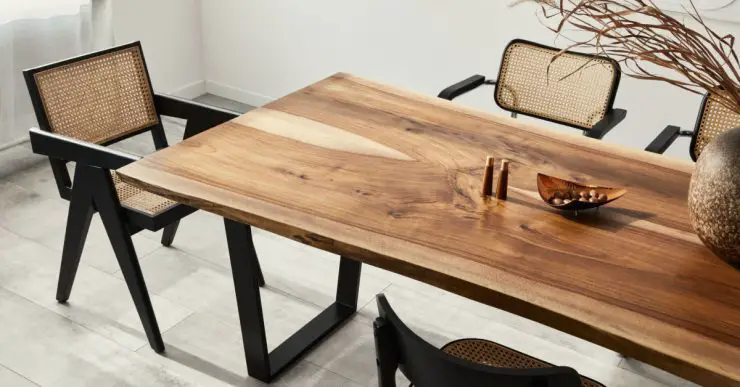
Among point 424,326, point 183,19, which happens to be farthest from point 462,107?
point 183,19

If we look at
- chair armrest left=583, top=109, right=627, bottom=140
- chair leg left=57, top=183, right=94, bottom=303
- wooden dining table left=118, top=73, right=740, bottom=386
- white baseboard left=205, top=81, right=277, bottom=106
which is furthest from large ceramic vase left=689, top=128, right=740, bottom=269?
white baseboard left=205, top=81, right=277, bottom=106

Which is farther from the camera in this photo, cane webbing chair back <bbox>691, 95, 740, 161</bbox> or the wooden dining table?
cane webbing chair back <bbox>691, 95, 740, 161</bbox>

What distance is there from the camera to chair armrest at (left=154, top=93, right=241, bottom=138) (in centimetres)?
269

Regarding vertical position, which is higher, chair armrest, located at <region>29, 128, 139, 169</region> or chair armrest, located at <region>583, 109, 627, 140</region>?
chair armrest, located at <region>583, 109, 627, 140</region>

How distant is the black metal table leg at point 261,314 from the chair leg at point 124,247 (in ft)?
1.07

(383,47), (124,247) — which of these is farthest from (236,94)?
(124,247)

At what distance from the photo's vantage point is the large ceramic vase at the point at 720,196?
5.44 feet

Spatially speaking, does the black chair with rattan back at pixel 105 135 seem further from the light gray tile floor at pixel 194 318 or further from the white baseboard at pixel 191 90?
the white baseboard at pixel 191 90

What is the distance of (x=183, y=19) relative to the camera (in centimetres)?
450

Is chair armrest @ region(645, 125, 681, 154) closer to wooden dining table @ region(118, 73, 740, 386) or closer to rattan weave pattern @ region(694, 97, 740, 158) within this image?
rattan weave pattern @ region(694, 97, 740, 158)

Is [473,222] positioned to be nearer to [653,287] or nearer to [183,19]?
[653,287]

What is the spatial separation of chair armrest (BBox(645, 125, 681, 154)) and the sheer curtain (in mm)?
2555

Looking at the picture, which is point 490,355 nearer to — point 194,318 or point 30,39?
point 194,318

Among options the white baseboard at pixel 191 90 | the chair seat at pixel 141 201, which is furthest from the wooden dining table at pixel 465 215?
the white baseboard at pixel 191 90
